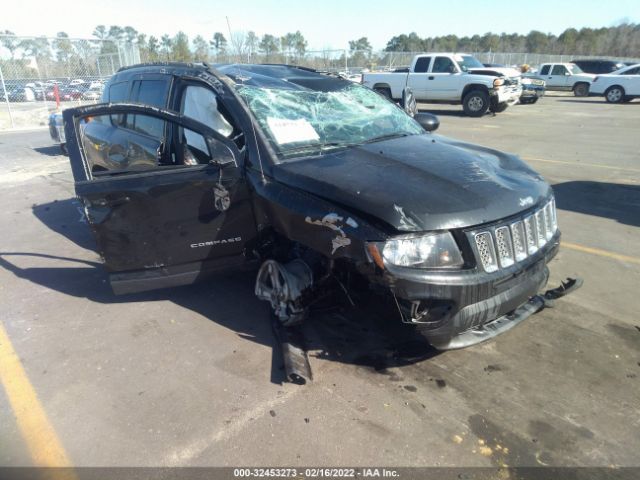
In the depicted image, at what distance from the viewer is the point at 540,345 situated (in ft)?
10.8

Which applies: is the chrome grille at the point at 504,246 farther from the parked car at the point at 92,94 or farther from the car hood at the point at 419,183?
the parked car at the point at 92,94

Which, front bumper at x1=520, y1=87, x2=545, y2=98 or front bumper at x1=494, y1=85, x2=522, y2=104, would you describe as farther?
front bumper at x1=520, y1=87, x2=545, y2=98

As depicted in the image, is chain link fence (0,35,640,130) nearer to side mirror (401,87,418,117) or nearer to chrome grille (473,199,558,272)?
side mirror (401,87,418,117)

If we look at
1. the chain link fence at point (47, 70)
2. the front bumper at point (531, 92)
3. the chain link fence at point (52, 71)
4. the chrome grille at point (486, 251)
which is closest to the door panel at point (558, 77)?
the front bumper at point (531, 92)

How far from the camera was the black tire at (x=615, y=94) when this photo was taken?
22406 mm

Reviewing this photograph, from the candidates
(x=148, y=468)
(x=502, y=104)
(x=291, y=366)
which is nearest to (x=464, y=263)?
(x=291, y=366)

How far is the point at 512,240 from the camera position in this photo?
2.79m

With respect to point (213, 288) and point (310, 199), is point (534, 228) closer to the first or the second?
point (310, 199)

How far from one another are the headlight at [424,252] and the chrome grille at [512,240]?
0.53 feet

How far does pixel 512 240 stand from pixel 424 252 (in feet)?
2.09

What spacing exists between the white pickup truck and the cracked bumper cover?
15.0 meters

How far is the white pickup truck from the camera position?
16906 millimetres

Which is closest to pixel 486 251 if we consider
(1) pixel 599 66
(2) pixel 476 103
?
(2) pixel 476 103

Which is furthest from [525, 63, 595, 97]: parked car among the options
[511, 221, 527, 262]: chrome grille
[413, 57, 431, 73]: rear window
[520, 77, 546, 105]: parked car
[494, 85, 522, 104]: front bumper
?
[511, 221, 527, 262]: chrome grille
